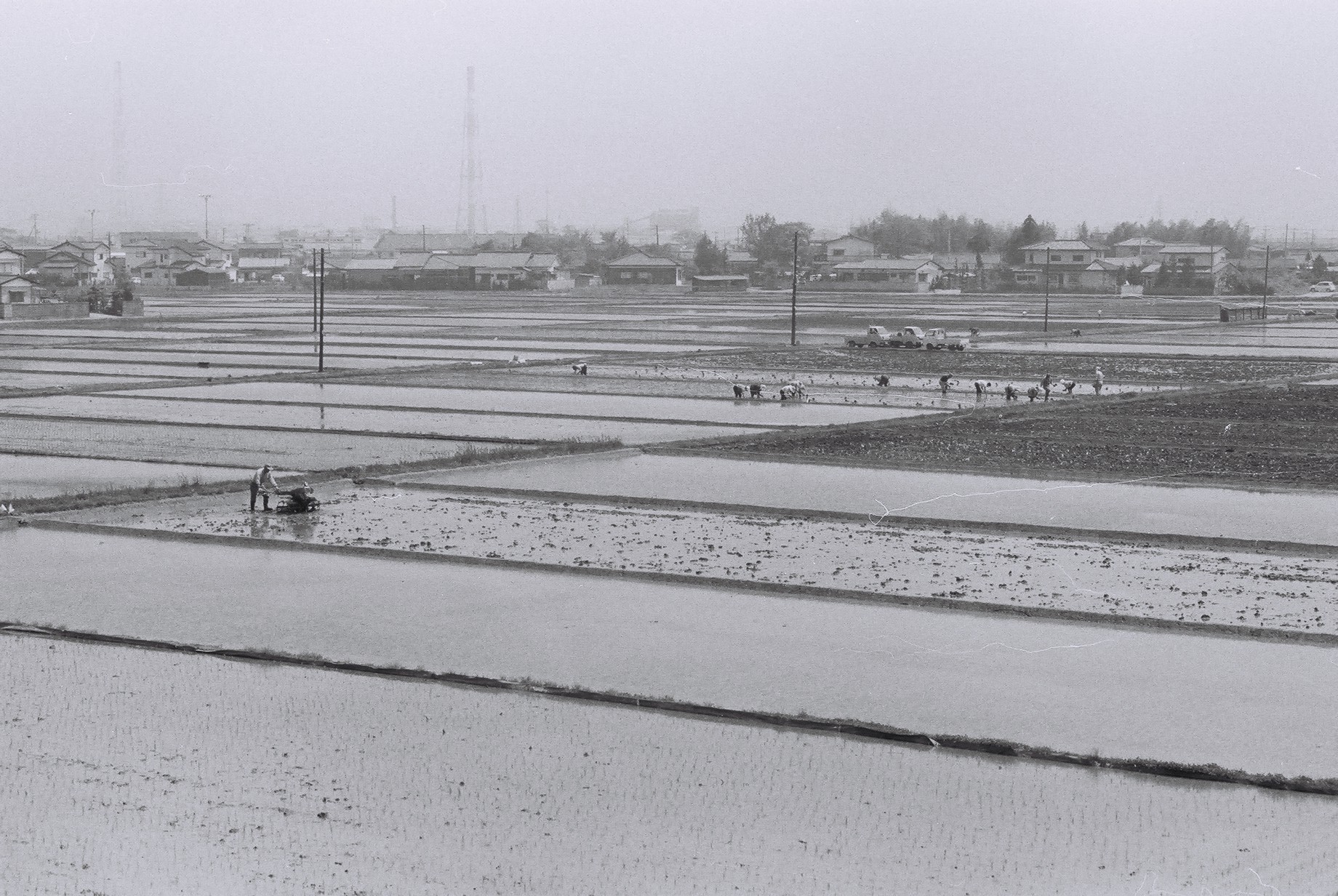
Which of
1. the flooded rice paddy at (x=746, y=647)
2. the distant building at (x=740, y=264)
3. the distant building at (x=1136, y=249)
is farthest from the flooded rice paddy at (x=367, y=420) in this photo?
the distant building at (x=1136, y=249)

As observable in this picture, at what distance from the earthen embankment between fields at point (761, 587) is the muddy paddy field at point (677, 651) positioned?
0.04 m

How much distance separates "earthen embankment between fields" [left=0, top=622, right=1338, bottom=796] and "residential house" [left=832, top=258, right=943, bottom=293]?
72186 mm

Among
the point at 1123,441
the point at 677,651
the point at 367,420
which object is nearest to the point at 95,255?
the point at 367,420

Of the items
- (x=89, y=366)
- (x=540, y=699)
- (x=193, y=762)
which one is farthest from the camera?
(x=89, y=366)

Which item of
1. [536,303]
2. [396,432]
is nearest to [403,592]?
[396,432]

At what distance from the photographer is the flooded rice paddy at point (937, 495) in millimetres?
14594

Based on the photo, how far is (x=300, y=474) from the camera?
17734mm

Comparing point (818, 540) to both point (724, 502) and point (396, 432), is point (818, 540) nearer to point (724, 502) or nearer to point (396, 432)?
point (724, 502)

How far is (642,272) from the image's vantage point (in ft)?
298

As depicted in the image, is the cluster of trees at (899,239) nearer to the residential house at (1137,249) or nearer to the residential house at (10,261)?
the residential house at (1137,249)

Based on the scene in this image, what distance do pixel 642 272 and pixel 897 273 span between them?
51.2 feet

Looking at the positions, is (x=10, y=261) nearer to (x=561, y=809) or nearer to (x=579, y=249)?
(x=579, y=249)

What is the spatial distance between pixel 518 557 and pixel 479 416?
10725 millimetres

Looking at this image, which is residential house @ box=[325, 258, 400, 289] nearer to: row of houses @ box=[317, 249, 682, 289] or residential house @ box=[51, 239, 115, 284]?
row of houses @ box=[317, 249, 682, 289]
